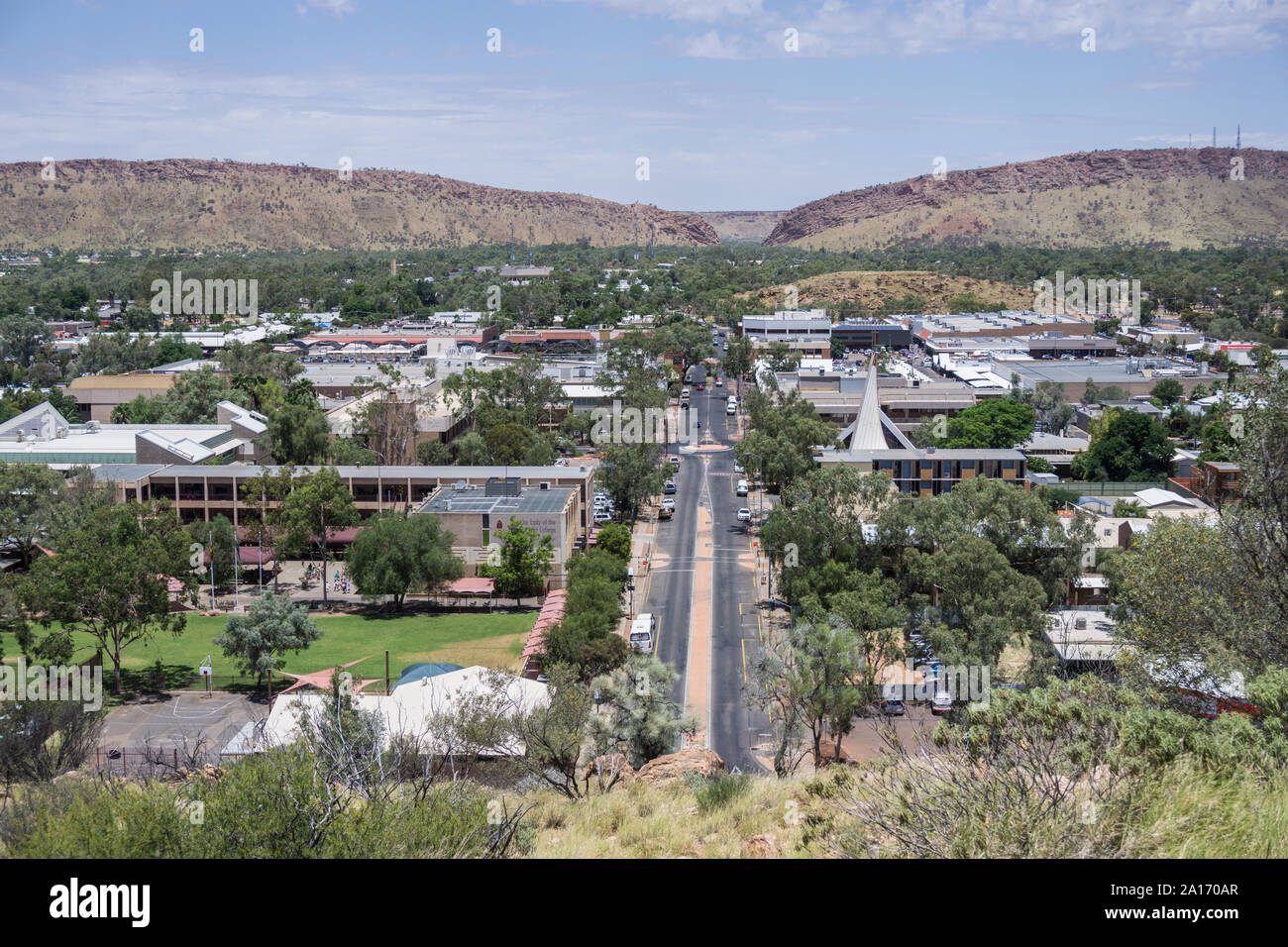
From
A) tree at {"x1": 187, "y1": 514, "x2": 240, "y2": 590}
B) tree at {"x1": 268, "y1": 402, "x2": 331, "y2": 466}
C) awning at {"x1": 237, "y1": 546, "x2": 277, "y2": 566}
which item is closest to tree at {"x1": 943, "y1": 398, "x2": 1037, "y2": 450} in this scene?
tree at {"x1": 268, "y1": 402, "x2": 331, "y2": 466}

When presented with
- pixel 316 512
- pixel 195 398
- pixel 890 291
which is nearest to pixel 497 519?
pixel 316 512

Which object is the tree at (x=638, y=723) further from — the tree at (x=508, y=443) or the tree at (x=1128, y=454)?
the tree at (x=1128, y=454)

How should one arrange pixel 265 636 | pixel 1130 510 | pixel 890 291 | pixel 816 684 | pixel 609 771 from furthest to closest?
pixel 890 291 < pixel 1130 510 < pixel 265 636 < pixel 816 684 < pixel 609 771

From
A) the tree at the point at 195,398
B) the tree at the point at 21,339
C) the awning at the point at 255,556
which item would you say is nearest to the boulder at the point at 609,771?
the awning at the point at 255,556

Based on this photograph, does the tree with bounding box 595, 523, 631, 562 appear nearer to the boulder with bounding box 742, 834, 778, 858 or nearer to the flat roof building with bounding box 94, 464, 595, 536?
the flat roof building with bounding box 94, 464, 595, 536

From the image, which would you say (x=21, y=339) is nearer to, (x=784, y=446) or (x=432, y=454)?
(x=432, y=454)
